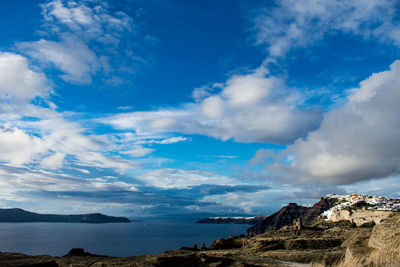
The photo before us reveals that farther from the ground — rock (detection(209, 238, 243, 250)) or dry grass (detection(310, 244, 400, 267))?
dry grass (detection(310, 244, 400, 267))

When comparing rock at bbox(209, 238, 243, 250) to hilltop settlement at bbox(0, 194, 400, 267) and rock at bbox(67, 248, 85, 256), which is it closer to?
hilltop settlement at bbox(0, 194, 400, 267)

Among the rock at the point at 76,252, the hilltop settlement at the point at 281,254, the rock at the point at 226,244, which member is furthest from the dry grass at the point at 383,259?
the rock at the point at 226,244

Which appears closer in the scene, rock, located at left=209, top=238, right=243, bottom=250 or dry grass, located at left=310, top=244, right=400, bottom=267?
dry grass, located at left=310, top=244, right=400, bottom=267

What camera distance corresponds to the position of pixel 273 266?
19703 mm

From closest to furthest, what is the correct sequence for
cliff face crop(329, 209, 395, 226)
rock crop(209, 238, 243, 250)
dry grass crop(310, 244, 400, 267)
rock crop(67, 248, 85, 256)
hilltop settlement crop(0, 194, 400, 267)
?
dry grass crop(310, 244, 400, 267), hilltop settlement crop(0, 194, 400, 267), rock crop(67, 248, 85, 256), rock crop(209, 238, 243, 250), cliff face crop(329, 209, 395, 226)

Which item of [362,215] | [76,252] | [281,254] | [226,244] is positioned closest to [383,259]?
[281,254]

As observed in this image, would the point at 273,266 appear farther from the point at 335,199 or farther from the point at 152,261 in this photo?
the point at 335,199

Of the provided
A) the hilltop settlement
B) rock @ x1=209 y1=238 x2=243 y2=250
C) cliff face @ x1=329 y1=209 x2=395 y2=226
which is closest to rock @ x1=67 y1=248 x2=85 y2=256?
the hilltop settlement

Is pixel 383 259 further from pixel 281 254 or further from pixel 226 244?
pixel 226 244

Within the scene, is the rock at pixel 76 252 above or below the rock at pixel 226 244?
above

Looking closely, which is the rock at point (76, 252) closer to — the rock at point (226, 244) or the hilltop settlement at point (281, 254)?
the hilltop settlement at point (281, 254)

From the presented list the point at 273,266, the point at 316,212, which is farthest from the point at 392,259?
the point at 316,212

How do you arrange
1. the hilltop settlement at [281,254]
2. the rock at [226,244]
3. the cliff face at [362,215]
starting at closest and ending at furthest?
the hilltop settlement at [281,254] → the rock at [226,244] → the cliff face at [362,215]

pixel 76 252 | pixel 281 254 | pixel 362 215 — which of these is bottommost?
pixel 281 254
